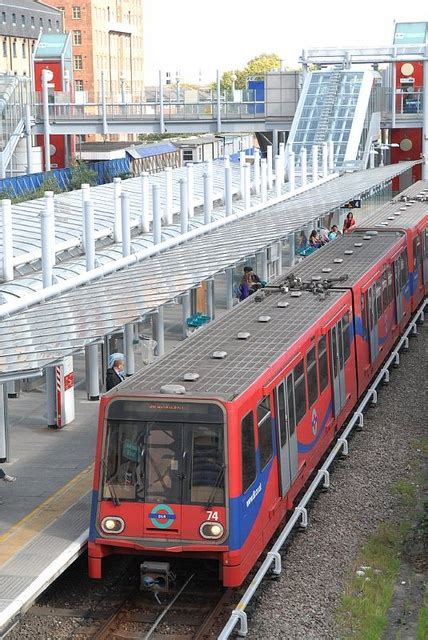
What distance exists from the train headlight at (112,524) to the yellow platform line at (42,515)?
3.55 feet

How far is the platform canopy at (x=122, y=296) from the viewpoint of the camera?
1310 centimetres

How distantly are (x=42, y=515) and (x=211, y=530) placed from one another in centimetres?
280

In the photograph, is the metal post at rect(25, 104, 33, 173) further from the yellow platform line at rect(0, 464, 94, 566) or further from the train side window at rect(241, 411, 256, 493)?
the train side window at rect(241, 411, 256, 493)

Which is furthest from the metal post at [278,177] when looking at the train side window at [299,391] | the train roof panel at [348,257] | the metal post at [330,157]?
the train side window at [299,391]

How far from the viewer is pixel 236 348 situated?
13969 mm

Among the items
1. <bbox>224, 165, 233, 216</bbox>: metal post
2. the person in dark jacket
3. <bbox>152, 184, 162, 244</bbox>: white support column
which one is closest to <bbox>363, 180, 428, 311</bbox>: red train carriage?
<bbox>224, 165, 233, 216</bbox>: metal post

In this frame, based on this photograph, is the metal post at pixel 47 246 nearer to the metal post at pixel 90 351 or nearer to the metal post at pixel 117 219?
the metal post at pixel 90 351

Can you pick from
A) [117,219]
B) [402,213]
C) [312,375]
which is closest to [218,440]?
[312,375]

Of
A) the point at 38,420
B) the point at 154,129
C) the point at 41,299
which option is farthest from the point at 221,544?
the point at 154,129

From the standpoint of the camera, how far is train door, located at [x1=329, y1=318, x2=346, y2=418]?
54.2 ft

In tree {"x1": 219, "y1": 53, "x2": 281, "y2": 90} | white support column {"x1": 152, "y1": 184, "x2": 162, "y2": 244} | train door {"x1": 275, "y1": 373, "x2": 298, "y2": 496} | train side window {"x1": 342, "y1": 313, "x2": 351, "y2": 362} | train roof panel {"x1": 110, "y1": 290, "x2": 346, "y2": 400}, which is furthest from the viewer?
tree {"x1": 219, "y1": 53, "x2": 281, "y2": 90}

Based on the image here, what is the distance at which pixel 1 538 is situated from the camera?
42.7ft

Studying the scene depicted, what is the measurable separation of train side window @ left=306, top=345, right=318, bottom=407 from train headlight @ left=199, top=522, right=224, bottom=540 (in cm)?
349

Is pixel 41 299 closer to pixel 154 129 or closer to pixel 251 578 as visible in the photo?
pixel 251 578
